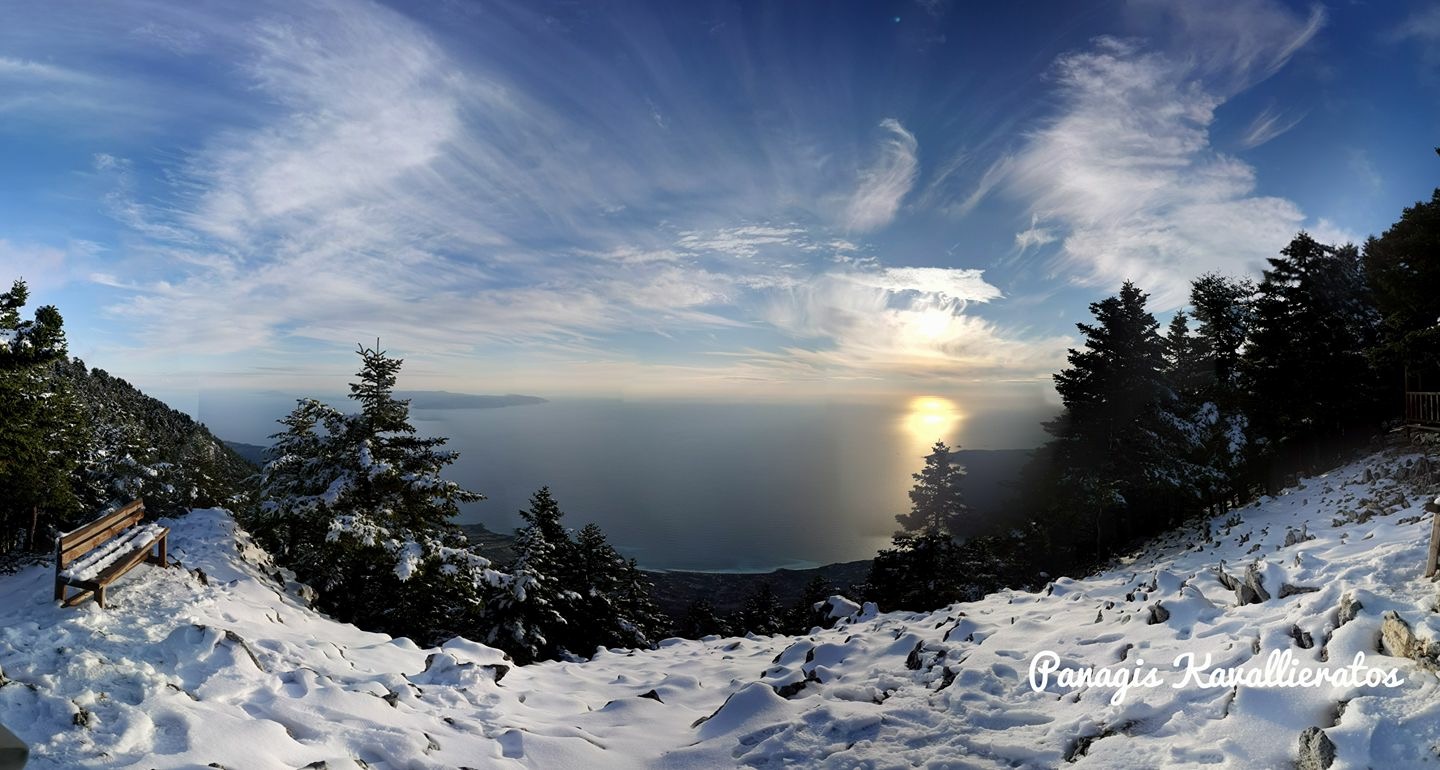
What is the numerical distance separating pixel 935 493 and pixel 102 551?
4112 centimetres

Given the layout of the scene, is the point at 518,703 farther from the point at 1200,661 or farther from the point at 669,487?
the point at 669,487

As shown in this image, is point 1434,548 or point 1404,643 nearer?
point 1404,643

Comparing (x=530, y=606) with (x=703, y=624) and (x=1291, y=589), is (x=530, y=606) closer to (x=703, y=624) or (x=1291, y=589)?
(x=703, y=624)

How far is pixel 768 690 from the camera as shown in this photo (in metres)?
7.76

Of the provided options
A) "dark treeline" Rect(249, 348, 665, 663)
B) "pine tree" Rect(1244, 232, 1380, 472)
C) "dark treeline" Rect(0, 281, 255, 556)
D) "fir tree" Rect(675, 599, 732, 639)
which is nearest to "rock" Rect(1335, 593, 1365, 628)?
"dark treeline" Rect(249, 348, 665, 663)

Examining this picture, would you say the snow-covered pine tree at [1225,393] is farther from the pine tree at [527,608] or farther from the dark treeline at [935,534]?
the pine tree at [527,608]

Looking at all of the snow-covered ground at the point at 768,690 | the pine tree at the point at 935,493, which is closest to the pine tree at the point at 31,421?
the snow-covered ground at the point at 768,690

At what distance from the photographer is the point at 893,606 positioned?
80.4 ft

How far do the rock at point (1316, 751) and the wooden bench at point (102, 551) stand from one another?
541 inches

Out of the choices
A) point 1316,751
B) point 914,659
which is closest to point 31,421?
point 914,659

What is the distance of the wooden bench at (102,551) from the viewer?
7.45 m

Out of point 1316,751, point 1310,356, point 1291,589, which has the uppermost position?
point 1310,356

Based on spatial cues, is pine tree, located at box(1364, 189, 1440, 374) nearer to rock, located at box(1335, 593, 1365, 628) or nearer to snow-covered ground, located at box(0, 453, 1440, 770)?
snow-covered ground, located at box(0, 453, 1440, 770)

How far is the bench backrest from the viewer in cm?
755
